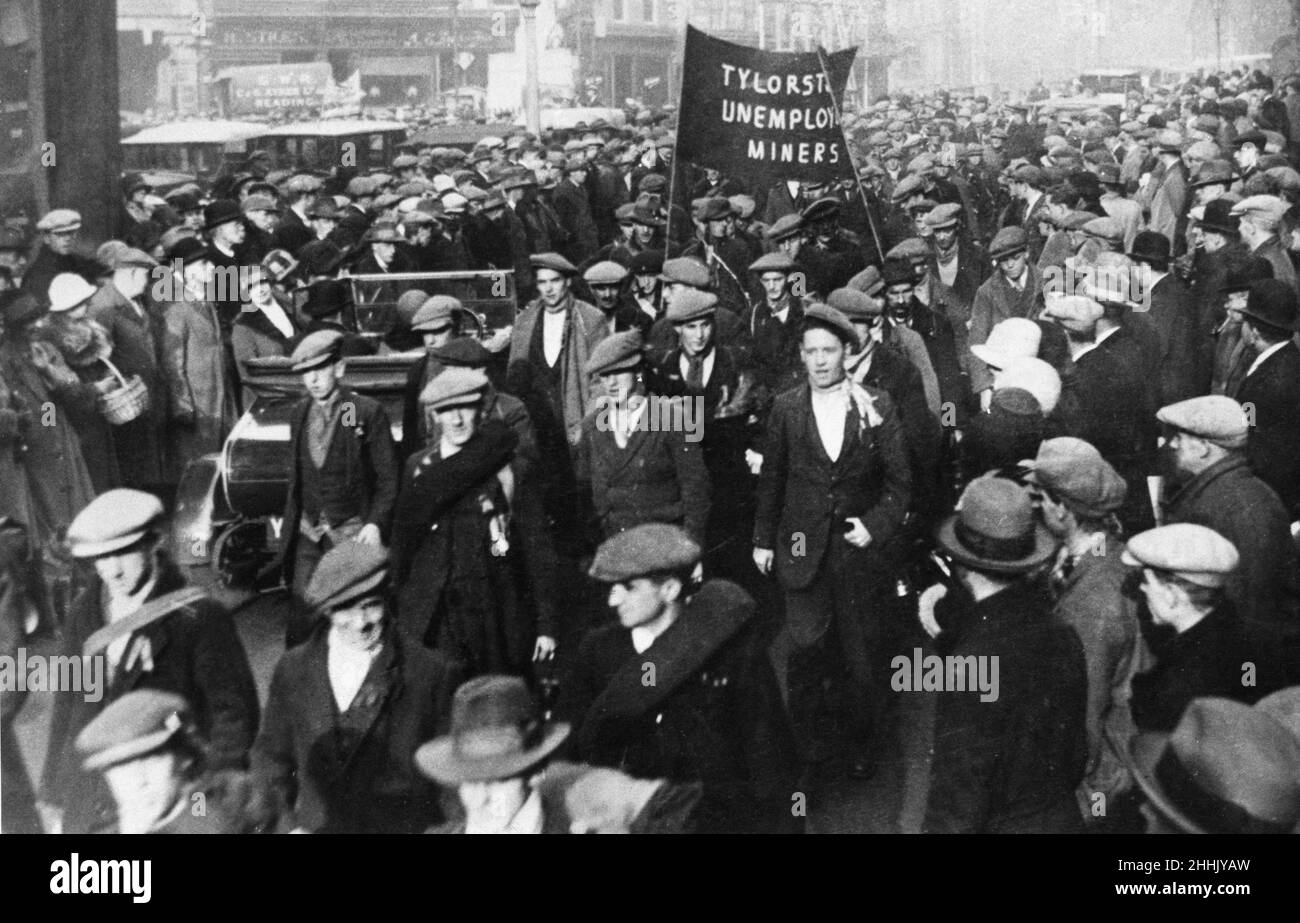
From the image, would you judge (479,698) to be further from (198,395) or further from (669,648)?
(198,395)

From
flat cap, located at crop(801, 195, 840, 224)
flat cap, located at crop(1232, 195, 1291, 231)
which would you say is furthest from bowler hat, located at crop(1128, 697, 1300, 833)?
flat cap, located at crop(801, 195, 840, 224)

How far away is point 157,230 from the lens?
6.78 m

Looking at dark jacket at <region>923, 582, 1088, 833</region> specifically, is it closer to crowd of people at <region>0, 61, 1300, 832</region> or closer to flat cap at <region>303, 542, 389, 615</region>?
crowd of people at <region>0, 61, 1300, 832</region>

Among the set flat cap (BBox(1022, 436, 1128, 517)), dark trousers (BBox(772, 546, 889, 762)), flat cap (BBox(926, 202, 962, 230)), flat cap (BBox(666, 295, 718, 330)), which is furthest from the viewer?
flat cap (BBox(926, 202, 962, 230))

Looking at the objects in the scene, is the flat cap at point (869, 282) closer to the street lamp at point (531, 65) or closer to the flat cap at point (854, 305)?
the flat cap at point (854, 305)

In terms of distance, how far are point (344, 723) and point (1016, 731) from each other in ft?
6.23

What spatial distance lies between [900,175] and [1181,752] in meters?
5.35

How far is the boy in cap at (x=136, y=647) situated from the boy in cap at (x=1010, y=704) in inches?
81.6

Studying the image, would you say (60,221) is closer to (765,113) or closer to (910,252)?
(765,113)

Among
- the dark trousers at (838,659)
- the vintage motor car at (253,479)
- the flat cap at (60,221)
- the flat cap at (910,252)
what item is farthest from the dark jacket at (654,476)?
the flat cap at (60,221)

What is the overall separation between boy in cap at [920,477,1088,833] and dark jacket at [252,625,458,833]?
4.88 ft

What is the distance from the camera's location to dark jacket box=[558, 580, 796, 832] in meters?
4.75
